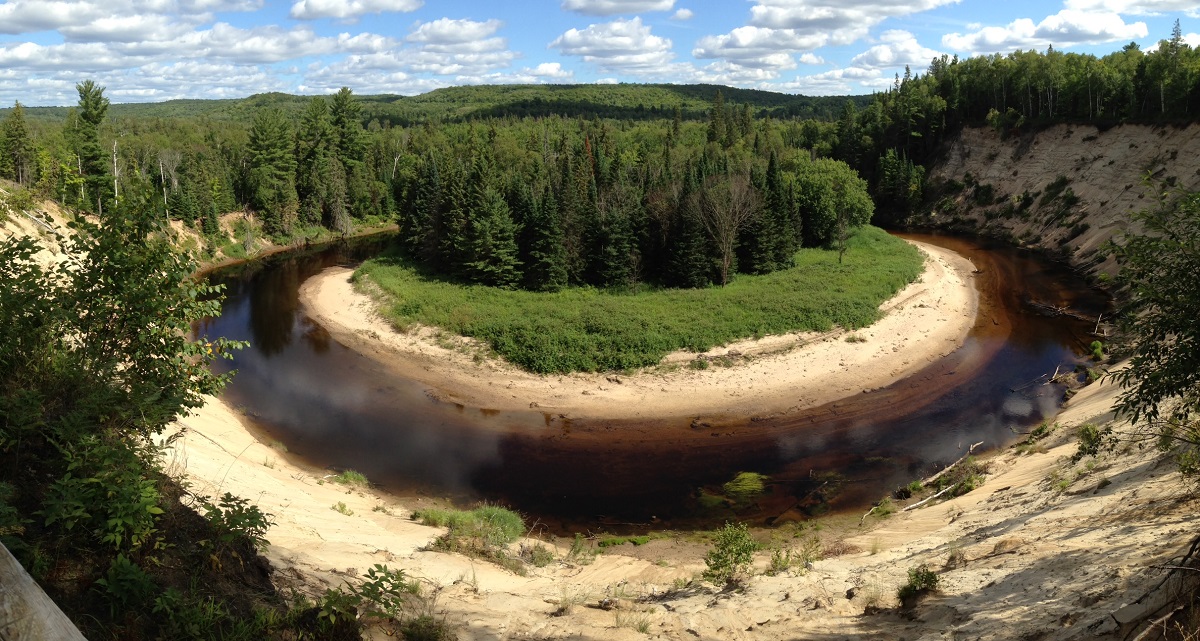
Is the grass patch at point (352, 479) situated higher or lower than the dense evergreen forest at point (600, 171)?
lower

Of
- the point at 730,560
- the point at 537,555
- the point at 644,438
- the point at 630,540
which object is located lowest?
the point at 630,540

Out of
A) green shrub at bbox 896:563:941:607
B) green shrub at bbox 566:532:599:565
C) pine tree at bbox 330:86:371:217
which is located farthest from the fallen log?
pine tree at bbox 330:86:371:217

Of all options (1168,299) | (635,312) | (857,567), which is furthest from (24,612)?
(635,312)

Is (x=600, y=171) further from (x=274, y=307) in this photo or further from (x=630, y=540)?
(x=630, y=540)

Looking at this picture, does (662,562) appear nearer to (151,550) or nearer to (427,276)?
(151,550)

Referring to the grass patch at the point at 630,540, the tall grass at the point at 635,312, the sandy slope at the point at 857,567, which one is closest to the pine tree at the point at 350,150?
the tall grass at the point at 635,312

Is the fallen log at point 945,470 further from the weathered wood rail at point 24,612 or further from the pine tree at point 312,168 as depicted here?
the pine tree at point 312,168
